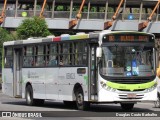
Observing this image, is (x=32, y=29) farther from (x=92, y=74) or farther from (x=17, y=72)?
(x=92, y=74)

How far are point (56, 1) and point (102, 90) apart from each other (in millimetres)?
53351

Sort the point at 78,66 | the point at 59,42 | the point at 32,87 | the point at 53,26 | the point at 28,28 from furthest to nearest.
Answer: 1. the point at 53,26
2. the point at 28,28
3. the point at 32,87
4. the point at 59,42
5. the point at 78,66

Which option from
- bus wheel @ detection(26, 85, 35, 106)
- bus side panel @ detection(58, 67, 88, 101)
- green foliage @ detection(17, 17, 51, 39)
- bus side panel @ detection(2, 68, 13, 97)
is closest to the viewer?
bus side panel @ detection(58, 67, 88, 101)

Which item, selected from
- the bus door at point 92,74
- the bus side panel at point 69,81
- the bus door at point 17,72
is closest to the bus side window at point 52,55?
the bus side panel at point 69,81

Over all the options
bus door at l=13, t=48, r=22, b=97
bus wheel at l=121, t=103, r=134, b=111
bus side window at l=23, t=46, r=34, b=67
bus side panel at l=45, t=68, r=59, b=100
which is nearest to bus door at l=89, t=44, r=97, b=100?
bus wheel at l=121, t=103, r=134, b=111

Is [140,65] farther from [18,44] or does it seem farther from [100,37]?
[18,44]

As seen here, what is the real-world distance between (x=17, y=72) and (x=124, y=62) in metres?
8.21

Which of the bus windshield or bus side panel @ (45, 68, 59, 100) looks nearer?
the bus windshield

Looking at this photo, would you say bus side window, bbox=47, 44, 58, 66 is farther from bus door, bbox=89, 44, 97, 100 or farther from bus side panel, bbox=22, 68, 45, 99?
bus door, bbox=89, 44, 97, 100

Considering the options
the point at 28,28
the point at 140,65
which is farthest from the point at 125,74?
the point at 28,28

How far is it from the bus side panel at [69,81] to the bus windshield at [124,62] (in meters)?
1.22

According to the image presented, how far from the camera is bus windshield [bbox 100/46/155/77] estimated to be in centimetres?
2100

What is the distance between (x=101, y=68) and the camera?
21.1m

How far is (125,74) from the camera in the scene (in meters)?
21.0
